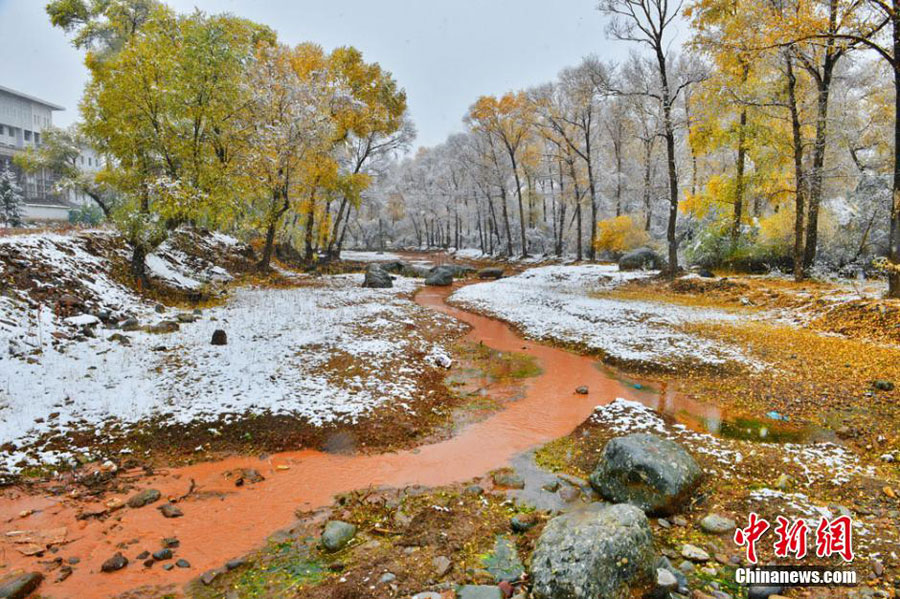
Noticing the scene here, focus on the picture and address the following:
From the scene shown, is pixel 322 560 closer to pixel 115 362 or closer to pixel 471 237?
pixel 115 362

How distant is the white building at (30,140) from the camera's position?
149 ft

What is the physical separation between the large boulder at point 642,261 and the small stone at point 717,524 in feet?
80.3

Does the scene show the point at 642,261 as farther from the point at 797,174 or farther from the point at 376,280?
the point at 376,280

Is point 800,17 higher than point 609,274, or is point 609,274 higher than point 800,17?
point 800,17

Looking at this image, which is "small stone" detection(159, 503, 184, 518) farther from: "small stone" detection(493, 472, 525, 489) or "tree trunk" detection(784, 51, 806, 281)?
"tree trunk" detection(784, 51, 806, 281)

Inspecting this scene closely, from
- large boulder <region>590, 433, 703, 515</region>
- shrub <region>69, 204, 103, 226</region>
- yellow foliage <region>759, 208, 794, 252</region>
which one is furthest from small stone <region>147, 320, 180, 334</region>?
shrub <region>69, 204, 103, 226</region>

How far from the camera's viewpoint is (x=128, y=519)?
202 inches

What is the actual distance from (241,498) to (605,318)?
13.6 metres

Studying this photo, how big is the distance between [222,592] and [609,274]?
85.2ft

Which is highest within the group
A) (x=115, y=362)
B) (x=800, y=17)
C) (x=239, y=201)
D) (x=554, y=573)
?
(x=800, y=17)

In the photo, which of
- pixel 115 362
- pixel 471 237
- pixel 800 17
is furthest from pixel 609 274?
pixel 471 237

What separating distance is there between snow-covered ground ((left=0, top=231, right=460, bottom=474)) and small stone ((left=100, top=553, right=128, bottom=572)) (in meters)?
2.83

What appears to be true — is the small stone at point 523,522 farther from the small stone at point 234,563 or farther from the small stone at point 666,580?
the small stone at point 234,563

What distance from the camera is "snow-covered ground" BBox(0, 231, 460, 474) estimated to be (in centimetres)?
736
